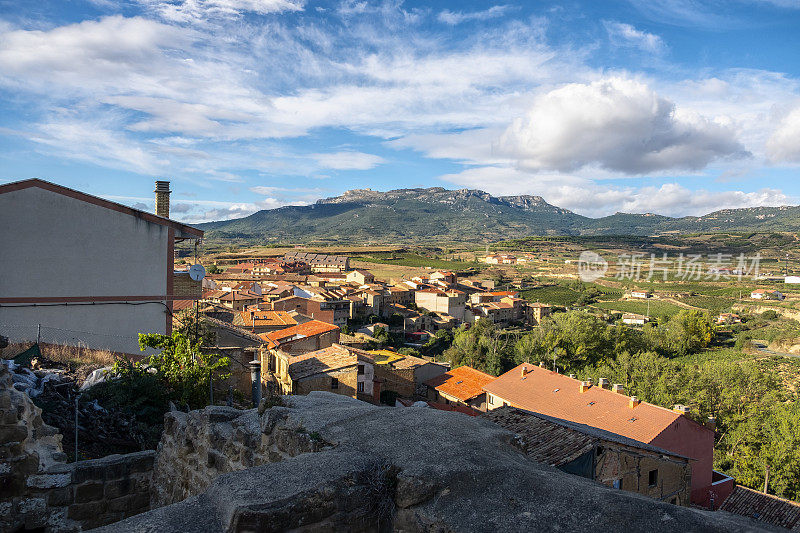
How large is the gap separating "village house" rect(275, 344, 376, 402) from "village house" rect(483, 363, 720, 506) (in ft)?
19.8

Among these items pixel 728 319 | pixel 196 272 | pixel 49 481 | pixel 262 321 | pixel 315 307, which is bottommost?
pixel 728 319

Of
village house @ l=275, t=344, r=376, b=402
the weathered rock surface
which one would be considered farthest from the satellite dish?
the weathered rock surface

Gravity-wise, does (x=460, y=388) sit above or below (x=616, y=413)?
below

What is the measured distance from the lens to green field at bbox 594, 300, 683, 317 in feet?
216

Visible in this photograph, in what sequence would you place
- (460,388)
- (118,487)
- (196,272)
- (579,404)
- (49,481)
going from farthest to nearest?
(460,388), (579,404), (196,272), (118,487), (49,481)

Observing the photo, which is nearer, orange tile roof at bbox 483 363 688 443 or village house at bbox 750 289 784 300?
orange tile roof at bbox 483 363 688 443

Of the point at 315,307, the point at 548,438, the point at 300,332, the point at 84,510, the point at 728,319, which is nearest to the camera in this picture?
the point at 84,510

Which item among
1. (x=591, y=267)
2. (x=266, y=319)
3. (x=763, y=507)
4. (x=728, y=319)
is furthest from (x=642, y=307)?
(x=763, y=507)

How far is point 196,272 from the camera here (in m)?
13.3

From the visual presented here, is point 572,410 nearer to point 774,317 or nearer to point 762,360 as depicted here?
point 762,360

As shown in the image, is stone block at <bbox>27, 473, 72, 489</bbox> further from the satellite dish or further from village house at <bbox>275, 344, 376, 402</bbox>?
village house at <bbox>275, 344, 376, 402</bbox>

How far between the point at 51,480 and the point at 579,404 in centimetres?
2054

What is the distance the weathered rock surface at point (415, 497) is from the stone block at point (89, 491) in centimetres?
286

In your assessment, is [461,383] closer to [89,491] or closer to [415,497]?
[89,491]
